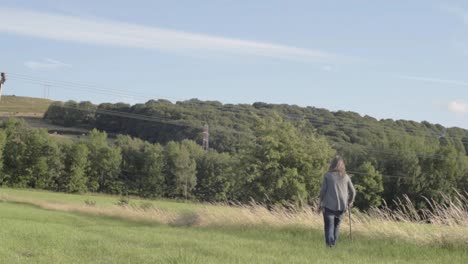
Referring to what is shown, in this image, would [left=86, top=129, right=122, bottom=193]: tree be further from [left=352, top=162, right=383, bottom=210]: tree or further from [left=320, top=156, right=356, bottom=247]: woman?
[left=320, top=156, right=356, bottom=247]: woman

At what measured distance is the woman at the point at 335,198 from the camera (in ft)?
34.8

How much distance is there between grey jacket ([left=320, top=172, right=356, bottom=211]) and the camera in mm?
10734

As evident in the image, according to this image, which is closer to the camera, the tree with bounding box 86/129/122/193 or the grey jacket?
the grey jacket

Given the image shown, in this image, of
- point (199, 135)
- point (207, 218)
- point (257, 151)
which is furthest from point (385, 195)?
point (207, 218)

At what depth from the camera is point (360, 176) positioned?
69.9m

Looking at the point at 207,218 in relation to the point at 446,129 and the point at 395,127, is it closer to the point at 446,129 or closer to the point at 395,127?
the point at 395,127

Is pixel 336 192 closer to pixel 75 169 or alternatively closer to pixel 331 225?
pixel 331 225

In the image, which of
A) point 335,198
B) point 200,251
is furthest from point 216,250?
point 335,198

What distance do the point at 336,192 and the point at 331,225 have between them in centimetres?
63

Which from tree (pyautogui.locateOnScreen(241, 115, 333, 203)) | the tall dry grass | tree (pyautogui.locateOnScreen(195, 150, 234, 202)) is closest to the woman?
the tall dry grass

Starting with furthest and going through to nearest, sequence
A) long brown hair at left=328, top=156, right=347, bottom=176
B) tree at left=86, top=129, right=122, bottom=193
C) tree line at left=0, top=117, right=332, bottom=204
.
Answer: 1. tree at left=86, top=129, right=122, bottom=193
2. tree line at left=0, top=117, right=332, bottom=204
3. long brown hair at left=328, top=156, right=347, bottom=176

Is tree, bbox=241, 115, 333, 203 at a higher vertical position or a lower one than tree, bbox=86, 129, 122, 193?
higher

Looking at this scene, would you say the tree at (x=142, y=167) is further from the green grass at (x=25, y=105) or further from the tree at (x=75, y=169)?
the green grass at (x=25, y=105)

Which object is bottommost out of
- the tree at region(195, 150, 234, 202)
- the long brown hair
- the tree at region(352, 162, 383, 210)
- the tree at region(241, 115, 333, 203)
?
the tree at region(195, 150, 234, 202)
